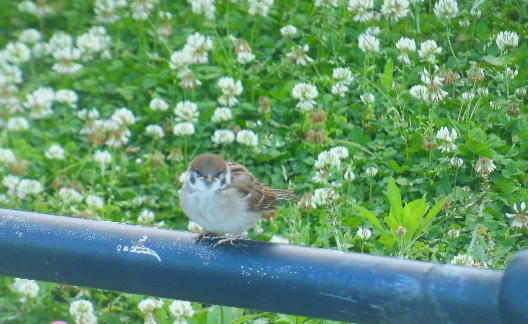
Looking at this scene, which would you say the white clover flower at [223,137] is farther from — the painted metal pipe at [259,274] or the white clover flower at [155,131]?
the painted metal pipe at [259,274]

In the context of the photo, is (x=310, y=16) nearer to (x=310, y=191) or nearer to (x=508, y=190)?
(x=310, y=191)

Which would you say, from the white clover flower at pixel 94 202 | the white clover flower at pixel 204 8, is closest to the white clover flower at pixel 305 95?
the white clover flower at pixel 94 202

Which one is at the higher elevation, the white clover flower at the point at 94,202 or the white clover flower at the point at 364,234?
the white clover flower at the point at 94,202

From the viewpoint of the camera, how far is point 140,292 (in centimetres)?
188

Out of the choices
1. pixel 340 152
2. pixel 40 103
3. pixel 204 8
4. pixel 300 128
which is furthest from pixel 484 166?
pixel 40 103

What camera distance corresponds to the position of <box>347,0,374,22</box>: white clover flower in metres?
5.67

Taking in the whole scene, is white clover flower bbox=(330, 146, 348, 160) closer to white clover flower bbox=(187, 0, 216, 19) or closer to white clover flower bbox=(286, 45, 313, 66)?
white clover flower bbox=(286, 45, 313, 66)

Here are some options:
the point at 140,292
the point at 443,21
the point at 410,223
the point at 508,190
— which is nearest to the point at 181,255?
the point at 140,292

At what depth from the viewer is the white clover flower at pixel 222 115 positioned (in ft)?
18.4

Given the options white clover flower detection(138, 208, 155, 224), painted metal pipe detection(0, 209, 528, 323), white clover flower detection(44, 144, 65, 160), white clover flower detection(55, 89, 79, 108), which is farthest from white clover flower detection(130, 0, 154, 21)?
painted metal pipe detection(0, 209, 528, 323)

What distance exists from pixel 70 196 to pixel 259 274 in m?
3.73

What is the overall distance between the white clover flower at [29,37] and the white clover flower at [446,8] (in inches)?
139

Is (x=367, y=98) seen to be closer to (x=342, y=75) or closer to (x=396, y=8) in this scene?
(x=342, y=75)

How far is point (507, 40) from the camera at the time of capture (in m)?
5.11
